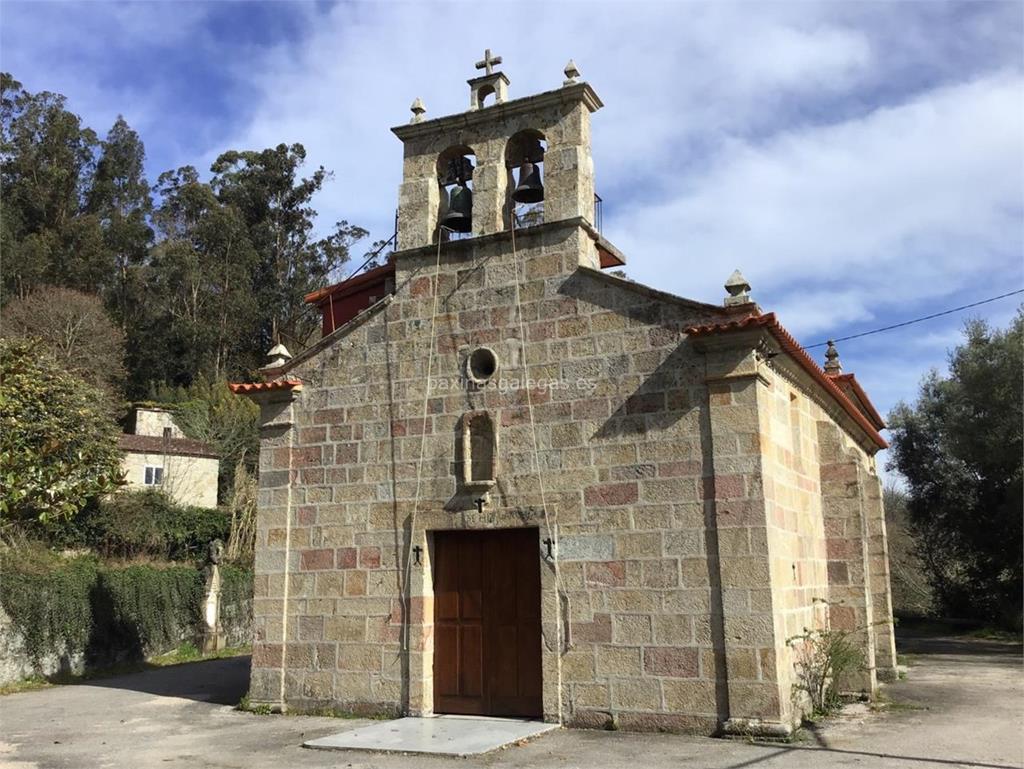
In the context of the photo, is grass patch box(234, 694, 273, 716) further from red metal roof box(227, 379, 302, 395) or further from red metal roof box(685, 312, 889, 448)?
red metal roof box(685, 312, 889, 448)

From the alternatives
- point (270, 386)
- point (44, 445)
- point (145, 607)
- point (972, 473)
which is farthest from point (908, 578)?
point (44, 445)

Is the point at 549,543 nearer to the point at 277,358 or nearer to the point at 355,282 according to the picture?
the point at 277,358

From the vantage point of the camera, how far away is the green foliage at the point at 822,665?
9430 millimetres

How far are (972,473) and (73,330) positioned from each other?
30.2m

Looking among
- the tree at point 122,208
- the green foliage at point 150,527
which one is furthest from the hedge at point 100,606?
the tree at point 122,208

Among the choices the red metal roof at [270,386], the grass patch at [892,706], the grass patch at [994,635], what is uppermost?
the red metal roof at [270,386]

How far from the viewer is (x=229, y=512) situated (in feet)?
87.0

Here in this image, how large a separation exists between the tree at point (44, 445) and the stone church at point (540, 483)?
4034 mm

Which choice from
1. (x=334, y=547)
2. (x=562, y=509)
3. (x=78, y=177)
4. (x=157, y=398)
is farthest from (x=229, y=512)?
(x=78, y=177)

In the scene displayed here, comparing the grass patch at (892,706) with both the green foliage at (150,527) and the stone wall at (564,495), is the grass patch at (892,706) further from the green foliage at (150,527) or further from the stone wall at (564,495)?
the green foliage at (150,527)

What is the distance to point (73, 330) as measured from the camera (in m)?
32.1

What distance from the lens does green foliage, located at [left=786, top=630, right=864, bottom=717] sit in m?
9.43

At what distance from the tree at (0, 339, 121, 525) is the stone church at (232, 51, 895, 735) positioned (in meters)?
4.03

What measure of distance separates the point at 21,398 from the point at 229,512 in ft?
41.3
